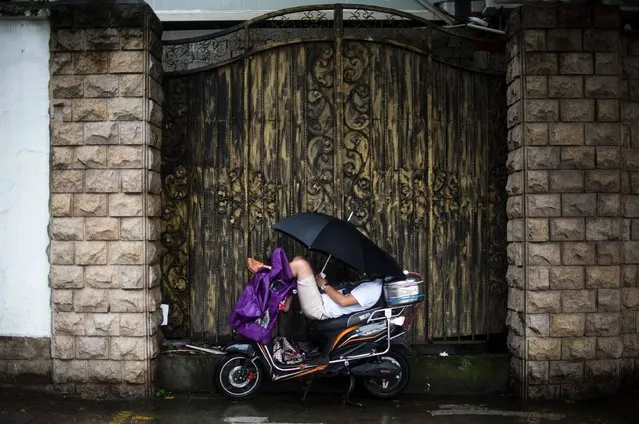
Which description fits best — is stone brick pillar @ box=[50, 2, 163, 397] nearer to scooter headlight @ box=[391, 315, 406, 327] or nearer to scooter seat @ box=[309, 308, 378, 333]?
scooter seat @ box=[309, 308, 378, 333]

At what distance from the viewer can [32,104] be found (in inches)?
277

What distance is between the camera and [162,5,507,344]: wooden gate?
7.56 metres

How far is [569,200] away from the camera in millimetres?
6930

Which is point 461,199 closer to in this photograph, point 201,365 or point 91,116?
point 201,365

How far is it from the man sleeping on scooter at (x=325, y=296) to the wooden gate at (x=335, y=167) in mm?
836

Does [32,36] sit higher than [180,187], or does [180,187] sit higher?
[32,36]

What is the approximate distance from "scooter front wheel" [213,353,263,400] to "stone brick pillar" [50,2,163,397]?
78cm

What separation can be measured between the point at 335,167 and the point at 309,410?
2.64 metres

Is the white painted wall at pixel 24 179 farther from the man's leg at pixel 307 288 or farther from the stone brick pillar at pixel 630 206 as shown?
the stone brick pillar at pixel 630 206

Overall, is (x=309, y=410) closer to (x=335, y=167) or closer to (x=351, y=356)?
(x=351, y=356)

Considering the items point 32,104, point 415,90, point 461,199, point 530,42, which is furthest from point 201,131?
point 530,42

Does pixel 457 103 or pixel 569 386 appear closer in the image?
pixel 569 386

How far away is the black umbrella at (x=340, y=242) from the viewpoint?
6473mm

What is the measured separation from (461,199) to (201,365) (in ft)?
11.2
